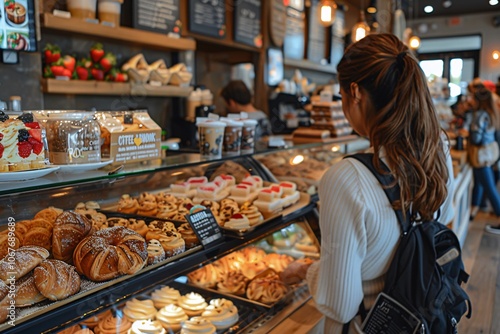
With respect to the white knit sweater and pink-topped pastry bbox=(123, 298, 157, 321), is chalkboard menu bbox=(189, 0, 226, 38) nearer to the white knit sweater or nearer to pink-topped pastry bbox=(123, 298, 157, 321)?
pink-topped pastry bbox=(123, 298, 157, 321)

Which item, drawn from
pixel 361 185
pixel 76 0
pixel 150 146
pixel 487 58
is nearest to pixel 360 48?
pixel 361 185

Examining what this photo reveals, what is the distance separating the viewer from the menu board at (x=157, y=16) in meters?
3.86

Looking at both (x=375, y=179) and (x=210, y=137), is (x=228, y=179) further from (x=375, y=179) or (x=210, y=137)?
(x=375, y=179)

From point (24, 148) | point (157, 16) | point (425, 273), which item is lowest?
point (425, 273)

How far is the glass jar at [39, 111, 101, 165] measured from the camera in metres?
1.41

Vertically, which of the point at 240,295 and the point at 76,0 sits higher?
the point at 76,0

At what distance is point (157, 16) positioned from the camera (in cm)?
401

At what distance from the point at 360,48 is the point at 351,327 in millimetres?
973

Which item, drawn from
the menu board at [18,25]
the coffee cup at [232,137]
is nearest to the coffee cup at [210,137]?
the coffee cup at [232,137]

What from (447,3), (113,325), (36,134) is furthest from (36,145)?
(447,3)

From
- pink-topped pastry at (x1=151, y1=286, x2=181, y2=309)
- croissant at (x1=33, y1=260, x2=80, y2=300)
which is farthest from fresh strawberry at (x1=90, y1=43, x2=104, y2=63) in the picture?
croissant at (x1=33, y1=260, x2=80, y2=300)

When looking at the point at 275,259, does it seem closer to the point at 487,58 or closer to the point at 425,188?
the point at 425,188

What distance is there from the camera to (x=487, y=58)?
1180cm

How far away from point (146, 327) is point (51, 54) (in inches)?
93.7
